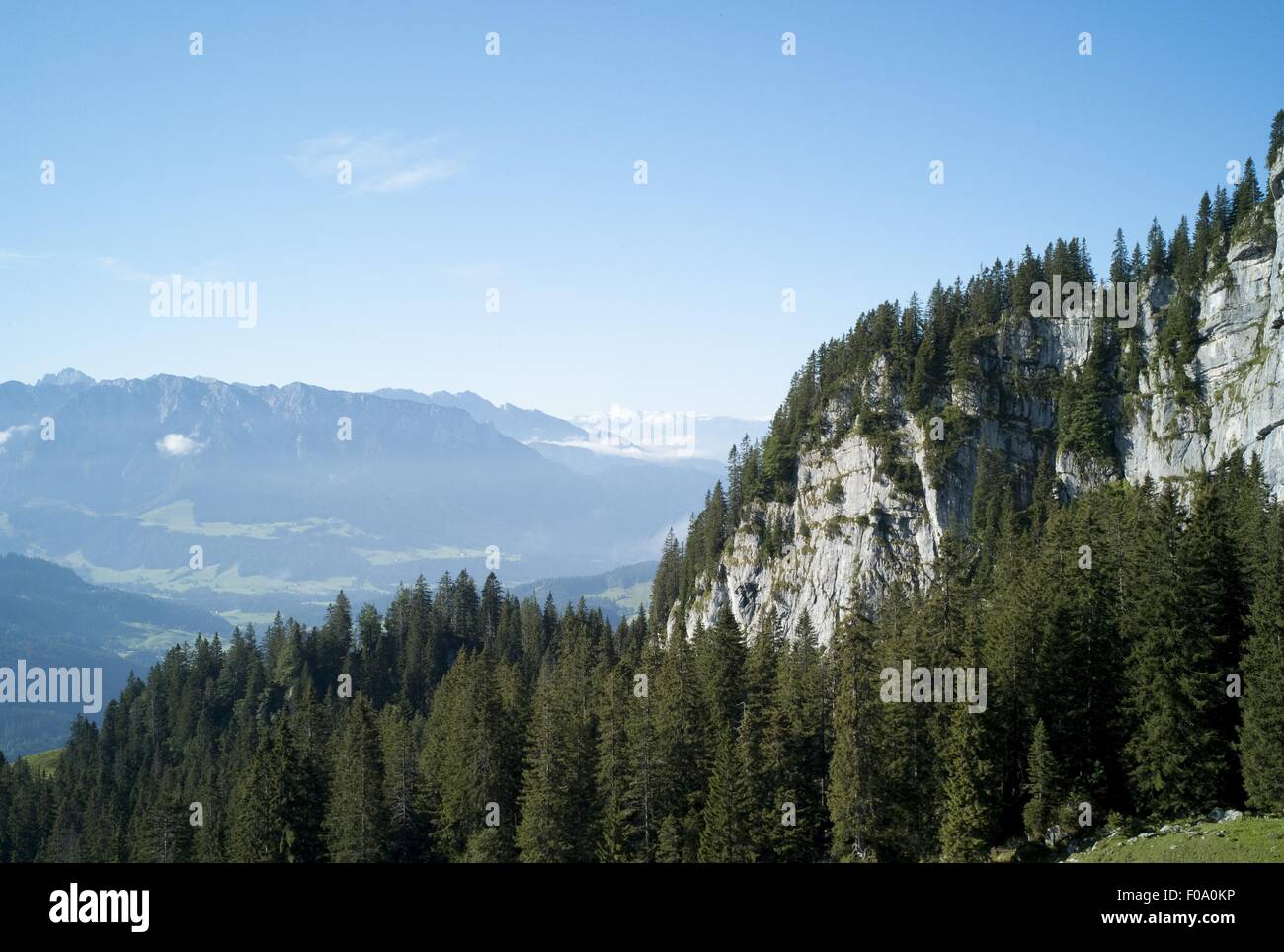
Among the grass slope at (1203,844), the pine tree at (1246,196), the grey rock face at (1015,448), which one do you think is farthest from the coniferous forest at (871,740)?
the pine tree at (1246,196)

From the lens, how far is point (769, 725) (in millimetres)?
46875

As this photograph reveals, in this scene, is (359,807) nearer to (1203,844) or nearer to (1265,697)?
(1203,844)

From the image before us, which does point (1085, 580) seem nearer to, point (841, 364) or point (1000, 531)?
point (1000, 531)

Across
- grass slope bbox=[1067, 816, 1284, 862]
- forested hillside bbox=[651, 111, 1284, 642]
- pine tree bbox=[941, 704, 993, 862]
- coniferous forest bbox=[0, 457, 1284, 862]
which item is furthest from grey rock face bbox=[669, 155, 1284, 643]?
grass slope bbox=[1067, 816, 1284, 862]

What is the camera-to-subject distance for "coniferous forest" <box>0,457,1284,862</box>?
38.8m

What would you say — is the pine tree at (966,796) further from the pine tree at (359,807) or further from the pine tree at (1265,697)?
the pine tree at (359,807)

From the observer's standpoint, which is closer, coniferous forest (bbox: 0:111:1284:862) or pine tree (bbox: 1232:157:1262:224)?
coniferous forest (bbox: 0:111:1284:862)

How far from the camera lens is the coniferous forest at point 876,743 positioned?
38.8 m

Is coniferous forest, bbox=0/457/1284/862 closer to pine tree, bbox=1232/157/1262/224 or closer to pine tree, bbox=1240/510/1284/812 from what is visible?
pine tree, bbox=1240/510/1284/812

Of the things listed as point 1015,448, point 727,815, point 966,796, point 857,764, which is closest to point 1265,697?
point 966,796

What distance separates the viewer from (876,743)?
Result: 40.9 m
